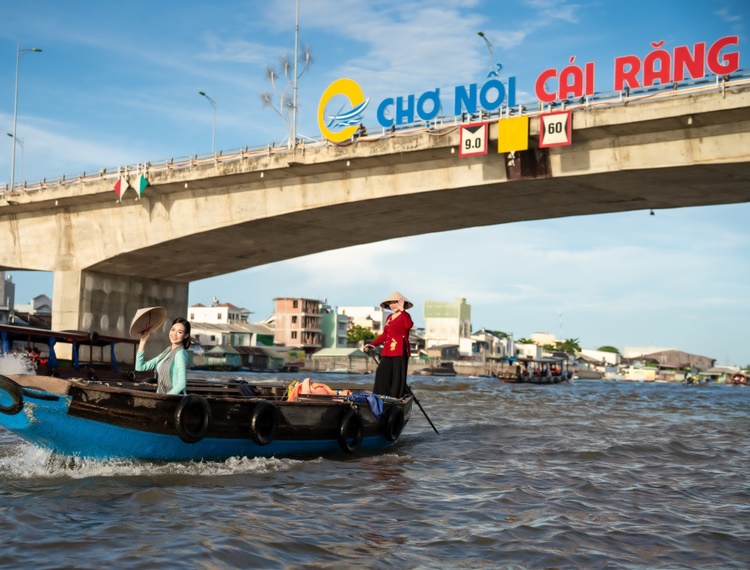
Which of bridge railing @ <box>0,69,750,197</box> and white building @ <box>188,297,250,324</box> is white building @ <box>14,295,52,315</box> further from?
bridge railing @ <box>0,69,750,197</box>

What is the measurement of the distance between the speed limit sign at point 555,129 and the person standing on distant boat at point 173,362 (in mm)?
14617

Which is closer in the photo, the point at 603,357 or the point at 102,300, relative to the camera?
the point at 102,300

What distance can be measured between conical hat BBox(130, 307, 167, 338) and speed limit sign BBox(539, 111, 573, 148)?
14.6 m

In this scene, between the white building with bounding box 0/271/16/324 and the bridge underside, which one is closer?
the bridge underside

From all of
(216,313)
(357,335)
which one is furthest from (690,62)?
(216,313)

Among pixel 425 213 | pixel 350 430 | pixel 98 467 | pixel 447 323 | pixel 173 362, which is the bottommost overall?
pixel 98 467

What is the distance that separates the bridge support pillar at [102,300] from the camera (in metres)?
32.4

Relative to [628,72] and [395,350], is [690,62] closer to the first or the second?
[628,72]

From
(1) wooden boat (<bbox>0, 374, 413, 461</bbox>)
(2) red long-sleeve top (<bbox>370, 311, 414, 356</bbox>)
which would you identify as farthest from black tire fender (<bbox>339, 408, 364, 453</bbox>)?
(2) red long-sleeve top (<bbox>370, 311, 414, 356</bbox>)

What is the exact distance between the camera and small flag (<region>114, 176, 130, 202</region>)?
29.8m

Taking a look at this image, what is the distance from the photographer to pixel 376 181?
82.8 ft

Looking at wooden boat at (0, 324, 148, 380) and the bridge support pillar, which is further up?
the bridge support pillar

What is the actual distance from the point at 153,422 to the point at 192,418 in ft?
1.38

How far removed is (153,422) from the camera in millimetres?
8500
